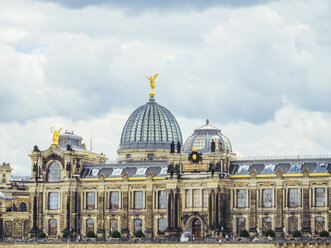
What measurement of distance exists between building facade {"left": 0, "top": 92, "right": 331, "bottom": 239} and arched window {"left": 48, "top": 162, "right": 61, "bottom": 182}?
0.18 meters

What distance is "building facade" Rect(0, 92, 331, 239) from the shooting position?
570 feet

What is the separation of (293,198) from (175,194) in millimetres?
20272

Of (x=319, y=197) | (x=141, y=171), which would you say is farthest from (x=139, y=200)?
(x=319, y=197)

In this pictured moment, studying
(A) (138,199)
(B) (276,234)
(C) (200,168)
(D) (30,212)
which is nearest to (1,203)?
(D) (30,212)

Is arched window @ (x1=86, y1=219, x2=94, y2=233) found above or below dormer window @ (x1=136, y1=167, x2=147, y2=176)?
below

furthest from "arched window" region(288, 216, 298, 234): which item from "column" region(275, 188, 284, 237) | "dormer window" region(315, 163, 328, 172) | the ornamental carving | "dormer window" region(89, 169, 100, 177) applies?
the ornamental carving

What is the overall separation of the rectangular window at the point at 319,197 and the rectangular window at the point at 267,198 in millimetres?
8067

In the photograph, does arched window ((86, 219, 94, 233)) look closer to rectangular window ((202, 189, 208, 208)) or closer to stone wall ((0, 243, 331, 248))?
stone wall ((0, 243, 331, 248))

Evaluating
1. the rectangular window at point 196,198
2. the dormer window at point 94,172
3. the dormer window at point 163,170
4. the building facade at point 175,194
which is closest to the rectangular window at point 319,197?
the building facade at point 175,194

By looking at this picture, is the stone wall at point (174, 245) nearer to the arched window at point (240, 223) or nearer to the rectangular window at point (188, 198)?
the rectangular window at point (188, 198)

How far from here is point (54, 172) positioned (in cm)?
19112

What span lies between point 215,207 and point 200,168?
784 centimetres

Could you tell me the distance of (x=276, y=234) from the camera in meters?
173

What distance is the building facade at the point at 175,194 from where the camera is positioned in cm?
17388
